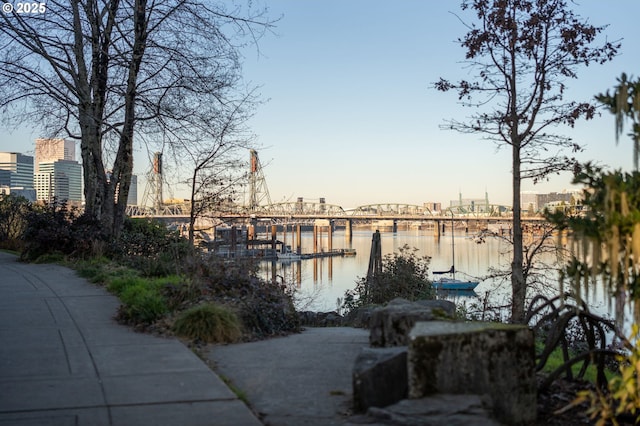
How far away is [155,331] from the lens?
7961 millimetres

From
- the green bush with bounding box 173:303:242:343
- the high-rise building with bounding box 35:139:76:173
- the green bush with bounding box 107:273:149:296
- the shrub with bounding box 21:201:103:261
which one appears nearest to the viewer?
the green bush with bounding box 173:303:242:343

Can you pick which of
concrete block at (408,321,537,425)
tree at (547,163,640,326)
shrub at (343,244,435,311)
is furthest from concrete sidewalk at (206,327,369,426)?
shrub at (343,244,435,311)

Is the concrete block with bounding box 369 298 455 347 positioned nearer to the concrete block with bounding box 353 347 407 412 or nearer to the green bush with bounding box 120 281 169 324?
the concrete block with bounding box 353 347 407 412

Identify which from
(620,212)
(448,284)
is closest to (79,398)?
(620,212)

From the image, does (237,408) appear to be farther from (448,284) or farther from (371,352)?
(448,284)

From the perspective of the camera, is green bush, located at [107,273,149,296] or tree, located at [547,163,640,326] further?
green bush, located at [107,273,149,296]

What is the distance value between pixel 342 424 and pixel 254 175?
13713mm

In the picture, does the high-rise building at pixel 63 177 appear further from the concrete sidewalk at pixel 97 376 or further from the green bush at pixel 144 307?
the concrete sidewalk at pixel 97 376

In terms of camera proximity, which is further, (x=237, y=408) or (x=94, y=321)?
(x=94, y=321)

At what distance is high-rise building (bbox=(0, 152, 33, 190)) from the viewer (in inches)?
1588

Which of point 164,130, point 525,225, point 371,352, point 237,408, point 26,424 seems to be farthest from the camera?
point 164,130

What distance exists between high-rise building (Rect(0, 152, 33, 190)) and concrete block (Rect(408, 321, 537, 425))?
3804 cm

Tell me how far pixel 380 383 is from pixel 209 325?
3.28m

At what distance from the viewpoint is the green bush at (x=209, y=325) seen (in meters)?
7.80
